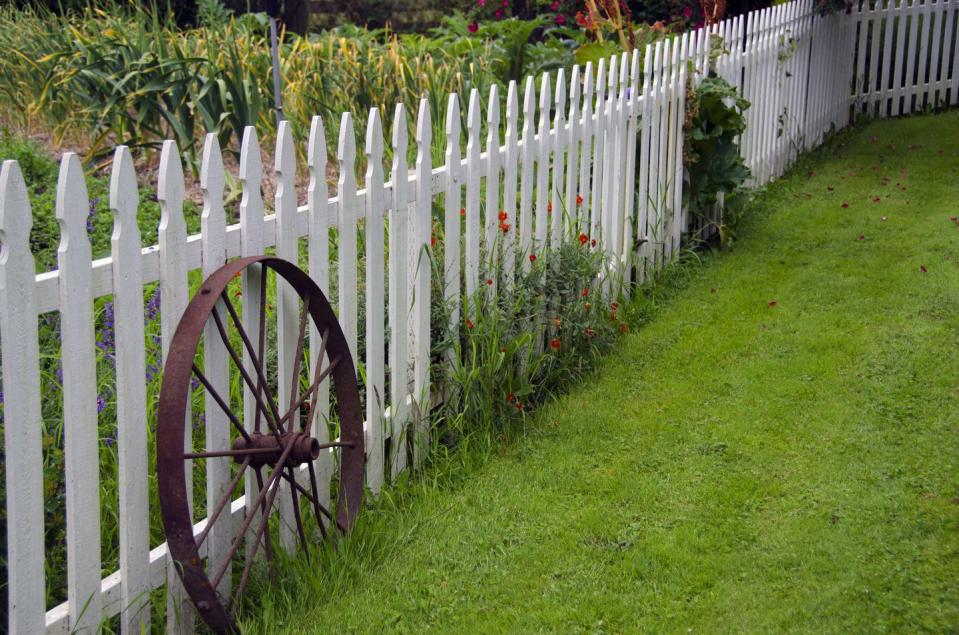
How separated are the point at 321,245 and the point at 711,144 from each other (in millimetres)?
3827

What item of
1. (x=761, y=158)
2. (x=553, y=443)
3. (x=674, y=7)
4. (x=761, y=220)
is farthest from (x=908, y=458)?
(x=674, y=7)

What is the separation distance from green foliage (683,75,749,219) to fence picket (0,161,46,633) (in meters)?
4.79

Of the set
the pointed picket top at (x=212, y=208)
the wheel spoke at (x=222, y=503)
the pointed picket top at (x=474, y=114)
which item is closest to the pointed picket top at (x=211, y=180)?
the pointed picket top at (x=212, y=208)

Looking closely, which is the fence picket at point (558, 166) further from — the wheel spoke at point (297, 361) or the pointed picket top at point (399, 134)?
the wheel spoke at point (297, 361)

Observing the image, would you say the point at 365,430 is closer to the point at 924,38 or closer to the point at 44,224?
the point at 44,224

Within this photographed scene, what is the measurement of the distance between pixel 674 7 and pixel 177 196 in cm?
1052

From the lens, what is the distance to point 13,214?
2393 mm

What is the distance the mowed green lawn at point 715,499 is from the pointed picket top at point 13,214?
47.5 inches

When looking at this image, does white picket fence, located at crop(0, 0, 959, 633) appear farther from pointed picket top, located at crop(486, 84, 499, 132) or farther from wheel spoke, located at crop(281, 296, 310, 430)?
wheel spoke, located at crop(281, 296, 310, 430)

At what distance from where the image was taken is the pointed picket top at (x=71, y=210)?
251 cm

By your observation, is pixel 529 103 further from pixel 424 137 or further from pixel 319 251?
pixel 319 251

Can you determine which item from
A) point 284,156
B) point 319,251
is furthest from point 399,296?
point 284,156

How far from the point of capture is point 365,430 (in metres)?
3.77

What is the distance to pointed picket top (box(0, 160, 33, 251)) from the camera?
7.73 feet
